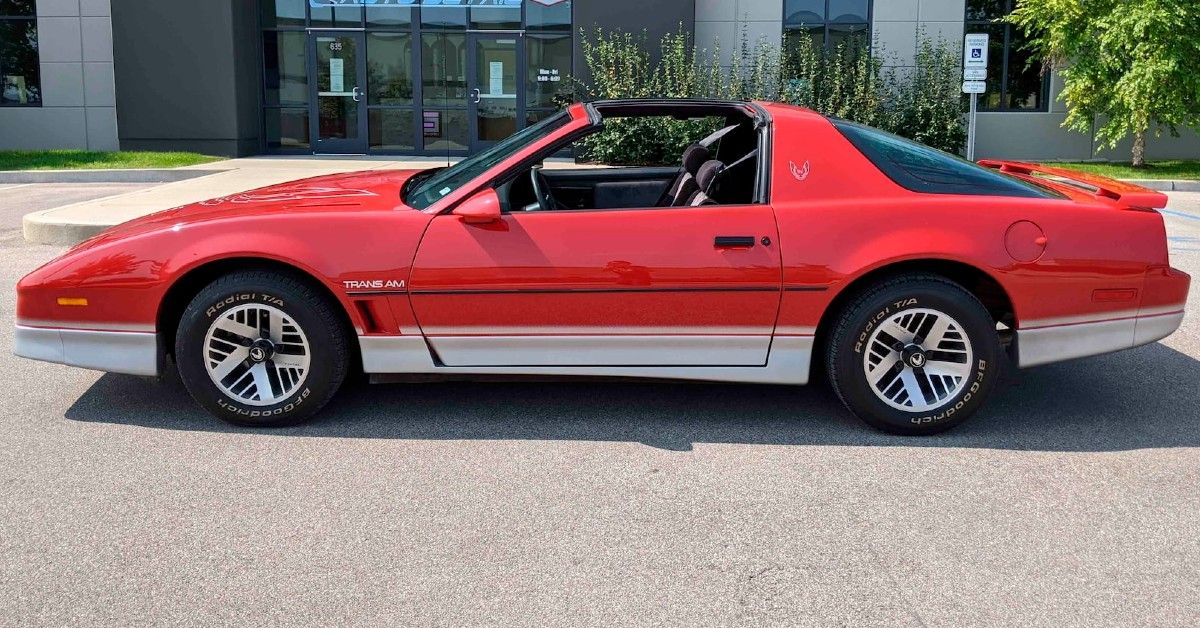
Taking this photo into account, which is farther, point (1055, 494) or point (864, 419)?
point (864, 419)

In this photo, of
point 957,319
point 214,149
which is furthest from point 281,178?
point 957,319

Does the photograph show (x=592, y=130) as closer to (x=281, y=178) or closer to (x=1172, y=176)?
(x=281, y=178)

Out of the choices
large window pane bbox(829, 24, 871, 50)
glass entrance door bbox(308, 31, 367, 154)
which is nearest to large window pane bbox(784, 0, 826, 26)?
large window pane bbox(829, 24, 871, 50)

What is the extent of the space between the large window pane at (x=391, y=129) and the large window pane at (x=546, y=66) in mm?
2447

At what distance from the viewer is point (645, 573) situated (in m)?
3.44

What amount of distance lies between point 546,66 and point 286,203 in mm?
17059

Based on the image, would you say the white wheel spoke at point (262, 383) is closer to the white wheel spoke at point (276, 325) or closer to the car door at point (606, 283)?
the white wheel spoke at point (276, 325)

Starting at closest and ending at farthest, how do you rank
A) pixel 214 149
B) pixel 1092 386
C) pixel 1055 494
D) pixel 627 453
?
pixel 1055 494 < pixel 627 453 < pixel 1092 386 < pixel 214 149

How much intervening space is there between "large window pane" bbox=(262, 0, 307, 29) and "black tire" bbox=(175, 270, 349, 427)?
18.4 metres

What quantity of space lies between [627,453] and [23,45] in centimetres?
2180

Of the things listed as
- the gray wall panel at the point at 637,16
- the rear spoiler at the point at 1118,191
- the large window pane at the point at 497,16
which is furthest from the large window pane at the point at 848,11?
the rear spoiler at the point at 1118,191

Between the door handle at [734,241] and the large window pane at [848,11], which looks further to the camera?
the large window pane at [848,11]

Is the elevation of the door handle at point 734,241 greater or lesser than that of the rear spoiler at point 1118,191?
lesser

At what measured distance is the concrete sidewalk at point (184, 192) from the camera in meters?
10.8
